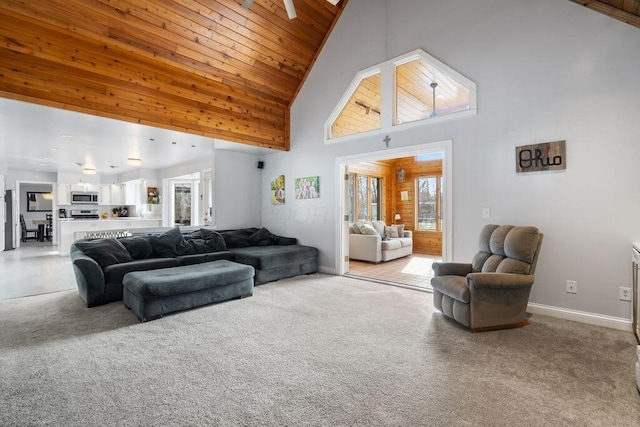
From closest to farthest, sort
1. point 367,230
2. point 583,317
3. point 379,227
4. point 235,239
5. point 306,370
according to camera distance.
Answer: point 306,370
point 583,317
point 235,239
point 367,230
point 379,227

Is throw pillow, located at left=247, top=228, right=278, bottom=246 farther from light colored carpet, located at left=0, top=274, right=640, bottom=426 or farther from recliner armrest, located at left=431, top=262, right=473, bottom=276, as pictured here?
recliner armrest, located at left=431, top=262, right=473, bottom=276

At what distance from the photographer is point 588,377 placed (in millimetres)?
2117

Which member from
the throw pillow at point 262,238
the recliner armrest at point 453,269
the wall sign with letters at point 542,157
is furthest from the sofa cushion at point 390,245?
the wall sign with letters at point 542,157

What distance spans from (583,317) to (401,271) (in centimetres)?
290

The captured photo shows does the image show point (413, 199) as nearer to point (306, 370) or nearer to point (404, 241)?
point (404, 241)

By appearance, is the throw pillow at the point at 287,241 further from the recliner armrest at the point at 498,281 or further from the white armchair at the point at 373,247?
the recliner armrest at the point at 498,281

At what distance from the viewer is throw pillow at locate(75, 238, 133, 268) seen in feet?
13.1

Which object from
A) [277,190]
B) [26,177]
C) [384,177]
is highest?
[26,177]

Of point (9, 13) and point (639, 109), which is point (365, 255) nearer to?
point (639, 109)

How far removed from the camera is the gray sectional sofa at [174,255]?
3828 mm

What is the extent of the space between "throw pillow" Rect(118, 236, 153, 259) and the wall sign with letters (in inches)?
209

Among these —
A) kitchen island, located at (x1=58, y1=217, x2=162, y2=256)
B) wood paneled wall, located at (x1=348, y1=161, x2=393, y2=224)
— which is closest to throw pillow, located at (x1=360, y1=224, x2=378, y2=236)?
wood paneled wall, located at (x1=348, y1=161, x2=393, y2=224)

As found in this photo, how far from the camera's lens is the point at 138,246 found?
15.1ft

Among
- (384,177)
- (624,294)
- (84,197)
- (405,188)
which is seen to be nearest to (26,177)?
(84,197)
